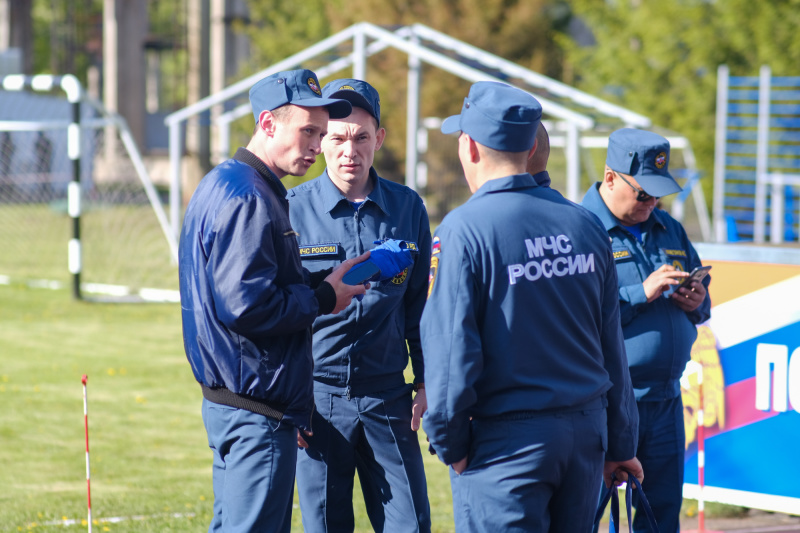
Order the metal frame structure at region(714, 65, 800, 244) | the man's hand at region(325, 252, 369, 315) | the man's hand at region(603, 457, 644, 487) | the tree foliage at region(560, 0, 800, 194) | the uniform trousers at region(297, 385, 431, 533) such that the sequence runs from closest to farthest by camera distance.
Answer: the man's hand at region(603, 457, 644, 487)
the man's hand at region(325, 252, 369, 315)
the uniform trousers at region(297, 385, 431, 533)
the metal frame structure at region(714, 65, 800, 244)
the tree foliage at region(560, 0, 800, 194)

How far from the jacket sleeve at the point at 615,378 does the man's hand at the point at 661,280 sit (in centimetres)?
105

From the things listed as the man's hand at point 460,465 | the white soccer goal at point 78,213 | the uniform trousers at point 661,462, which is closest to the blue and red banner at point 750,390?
the uniform trousers at point 661,462

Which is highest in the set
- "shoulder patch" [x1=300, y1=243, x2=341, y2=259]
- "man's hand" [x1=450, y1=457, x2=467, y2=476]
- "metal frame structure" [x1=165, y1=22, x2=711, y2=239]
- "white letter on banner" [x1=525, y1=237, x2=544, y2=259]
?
"metal frame structure" [x1=165, y1=22, x2=711, y2=239]

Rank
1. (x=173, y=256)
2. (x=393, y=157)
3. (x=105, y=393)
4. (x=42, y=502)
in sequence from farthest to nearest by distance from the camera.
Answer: (x=393, y=157) → (x=173, y=256) → (x=105, y=393) → (x=42, y=502)

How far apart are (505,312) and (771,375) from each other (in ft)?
10.5

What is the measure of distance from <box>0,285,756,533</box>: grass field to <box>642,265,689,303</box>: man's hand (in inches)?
81.5

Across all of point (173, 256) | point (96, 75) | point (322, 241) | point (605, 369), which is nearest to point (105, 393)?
point (322, 241)

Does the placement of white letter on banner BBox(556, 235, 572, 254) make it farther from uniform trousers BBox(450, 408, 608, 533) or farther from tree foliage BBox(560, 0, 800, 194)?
tree foliage BBox(560, 0, 800, 194)

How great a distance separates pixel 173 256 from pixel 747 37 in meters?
11.5

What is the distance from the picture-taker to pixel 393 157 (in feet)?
95.8

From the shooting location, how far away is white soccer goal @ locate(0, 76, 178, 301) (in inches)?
571

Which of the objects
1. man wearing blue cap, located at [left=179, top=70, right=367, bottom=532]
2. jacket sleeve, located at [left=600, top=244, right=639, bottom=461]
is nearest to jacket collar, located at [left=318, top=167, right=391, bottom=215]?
man wearing blue cap, located at [left=179, top=70, right=367, bottom=532]

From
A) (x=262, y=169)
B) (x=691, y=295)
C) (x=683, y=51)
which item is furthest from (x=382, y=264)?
(x=683, y=51)

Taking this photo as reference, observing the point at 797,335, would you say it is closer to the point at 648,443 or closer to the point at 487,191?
the point at 648,443
